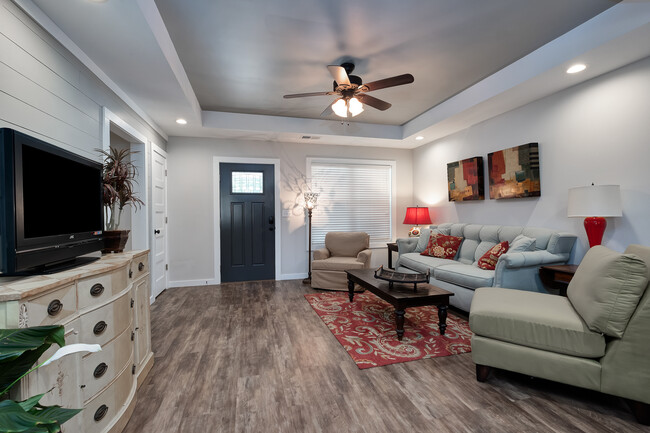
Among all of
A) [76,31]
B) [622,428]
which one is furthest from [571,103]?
[76,31]

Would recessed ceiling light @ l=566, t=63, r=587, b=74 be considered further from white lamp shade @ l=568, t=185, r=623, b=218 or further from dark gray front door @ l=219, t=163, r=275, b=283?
dark gray front door @ l=219, t=163, r=275, b=283

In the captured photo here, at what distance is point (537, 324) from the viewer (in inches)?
75.9

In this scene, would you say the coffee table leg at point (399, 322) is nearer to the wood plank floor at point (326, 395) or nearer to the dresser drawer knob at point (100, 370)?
the wood plank floor at point (326, 395)

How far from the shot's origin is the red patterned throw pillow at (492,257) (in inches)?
134

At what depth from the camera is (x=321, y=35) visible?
2.61 m

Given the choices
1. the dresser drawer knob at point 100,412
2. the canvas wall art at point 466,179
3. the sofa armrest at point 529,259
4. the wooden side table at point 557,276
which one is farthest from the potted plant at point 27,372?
the canvas wall art at point 466,179

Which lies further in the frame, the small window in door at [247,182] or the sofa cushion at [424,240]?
the small window in door at [247,182]

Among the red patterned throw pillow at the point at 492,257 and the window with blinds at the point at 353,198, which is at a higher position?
the window with blinds at the point at 353,198

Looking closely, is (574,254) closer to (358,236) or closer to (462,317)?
(462,317)

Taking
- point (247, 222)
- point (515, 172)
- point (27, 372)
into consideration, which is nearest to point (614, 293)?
point (515, 172)

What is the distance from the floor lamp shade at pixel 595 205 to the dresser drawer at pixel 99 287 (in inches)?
140

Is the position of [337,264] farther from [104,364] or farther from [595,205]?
[104,364]

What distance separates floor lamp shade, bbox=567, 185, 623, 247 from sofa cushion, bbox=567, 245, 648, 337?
0.96m

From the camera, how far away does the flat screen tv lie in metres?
1.25
